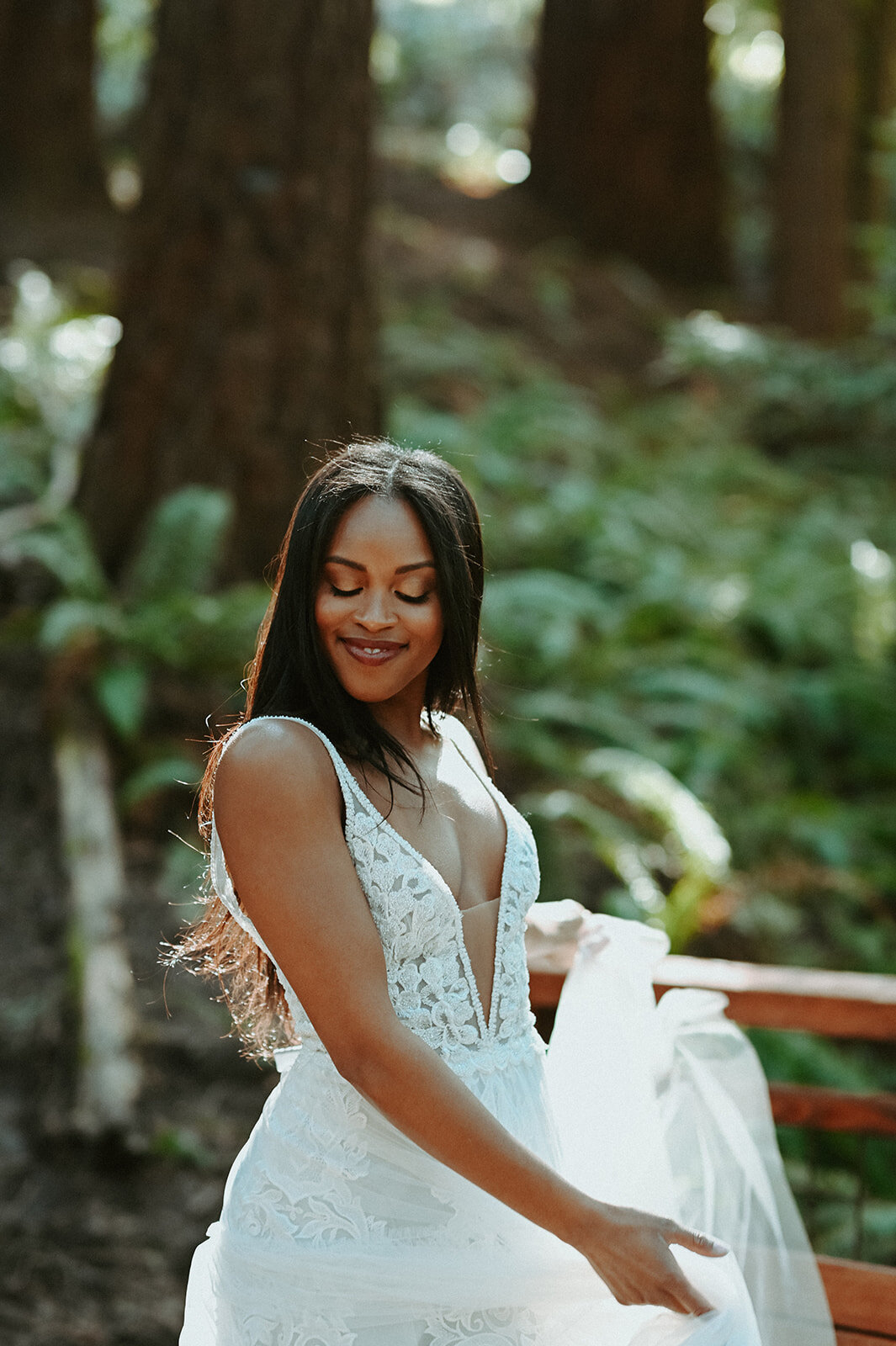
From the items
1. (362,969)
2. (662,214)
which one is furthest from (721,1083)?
(662,214)

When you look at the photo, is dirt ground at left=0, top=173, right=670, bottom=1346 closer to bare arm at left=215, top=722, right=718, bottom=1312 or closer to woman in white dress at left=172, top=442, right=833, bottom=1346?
woman in white dress at left=172, top=442, right=833, bottom=1346

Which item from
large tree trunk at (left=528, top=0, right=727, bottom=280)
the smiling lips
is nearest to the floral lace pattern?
the smiling lips

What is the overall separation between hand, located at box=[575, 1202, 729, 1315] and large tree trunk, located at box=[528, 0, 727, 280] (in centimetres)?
1158

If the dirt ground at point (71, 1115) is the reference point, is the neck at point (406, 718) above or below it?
above

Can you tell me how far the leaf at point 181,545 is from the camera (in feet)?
15.9

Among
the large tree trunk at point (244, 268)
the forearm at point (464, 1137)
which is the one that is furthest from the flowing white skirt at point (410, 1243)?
the large tree trunk at point (244, 268)

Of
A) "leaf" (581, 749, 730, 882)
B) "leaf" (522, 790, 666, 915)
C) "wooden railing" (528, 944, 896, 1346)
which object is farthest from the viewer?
"leaf" (581, 749, 730, 882)

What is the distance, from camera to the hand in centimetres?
135

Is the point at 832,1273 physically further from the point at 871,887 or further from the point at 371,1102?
the point at 871,887

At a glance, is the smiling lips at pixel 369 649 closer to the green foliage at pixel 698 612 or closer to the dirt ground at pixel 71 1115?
the dirt ground at pixel 71 1115

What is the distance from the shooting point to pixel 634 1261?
135 centimetres

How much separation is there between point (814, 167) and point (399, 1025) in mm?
10268

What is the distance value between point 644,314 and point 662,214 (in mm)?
1712

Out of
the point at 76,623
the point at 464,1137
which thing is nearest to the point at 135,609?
the point at 76,623
